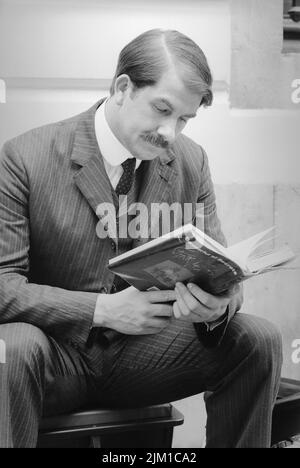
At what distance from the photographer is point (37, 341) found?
130 centimetres

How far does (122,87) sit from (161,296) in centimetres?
55

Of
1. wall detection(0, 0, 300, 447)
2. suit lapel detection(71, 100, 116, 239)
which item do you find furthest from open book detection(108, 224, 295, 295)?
wall detection(0, 0, 300, 447)

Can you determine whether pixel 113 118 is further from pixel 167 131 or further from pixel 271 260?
pixel 271 260

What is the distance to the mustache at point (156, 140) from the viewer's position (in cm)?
153

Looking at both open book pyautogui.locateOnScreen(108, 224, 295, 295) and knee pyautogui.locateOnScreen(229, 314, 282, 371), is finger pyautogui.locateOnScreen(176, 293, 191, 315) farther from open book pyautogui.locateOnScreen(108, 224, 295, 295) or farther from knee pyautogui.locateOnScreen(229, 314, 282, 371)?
knee pyautogui.locateOnScreen(229, 314, 282, 371)

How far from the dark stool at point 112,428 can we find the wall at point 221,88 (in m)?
0.50

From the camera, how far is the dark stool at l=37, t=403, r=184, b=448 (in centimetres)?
144

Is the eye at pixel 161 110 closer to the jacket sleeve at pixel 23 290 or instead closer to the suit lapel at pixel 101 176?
the suit lapel at pixel 101 176

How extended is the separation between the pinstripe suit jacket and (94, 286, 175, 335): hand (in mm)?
33

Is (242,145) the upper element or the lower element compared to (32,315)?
upper

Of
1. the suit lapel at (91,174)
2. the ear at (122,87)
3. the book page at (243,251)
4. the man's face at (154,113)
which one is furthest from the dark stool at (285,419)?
the ear at (122,87)
